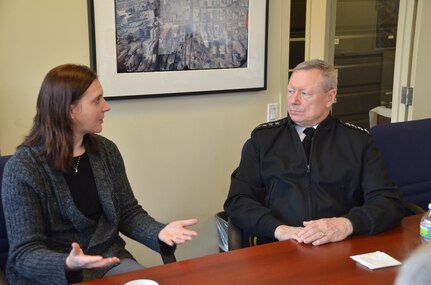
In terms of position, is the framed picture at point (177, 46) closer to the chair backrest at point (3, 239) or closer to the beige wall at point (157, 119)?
the beige wall at point (157, 119)

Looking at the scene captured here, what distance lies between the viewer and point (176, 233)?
1809 millimetres

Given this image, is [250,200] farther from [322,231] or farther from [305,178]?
[322,231]

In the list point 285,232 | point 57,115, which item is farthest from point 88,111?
point 285,232

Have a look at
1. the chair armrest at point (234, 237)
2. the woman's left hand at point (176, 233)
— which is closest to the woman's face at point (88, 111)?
the woman's left hand at point (176, 233)

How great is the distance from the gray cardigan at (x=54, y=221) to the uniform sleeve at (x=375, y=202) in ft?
2.39

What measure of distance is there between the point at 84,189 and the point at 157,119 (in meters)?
0.82

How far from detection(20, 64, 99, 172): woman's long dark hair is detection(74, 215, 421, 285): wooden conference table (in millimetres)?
546

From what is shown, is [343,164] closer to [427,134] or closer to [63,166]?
[427,134]

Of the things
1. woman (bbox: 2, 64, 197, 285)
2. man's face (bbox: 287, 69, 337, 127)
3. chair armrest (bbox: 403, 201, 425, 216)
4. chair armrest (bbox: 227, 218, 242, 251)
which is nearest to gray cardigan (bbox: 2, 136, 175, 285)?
woman (bbox: 2, 64, 197, 285)

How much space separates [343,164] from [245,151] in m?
0.41

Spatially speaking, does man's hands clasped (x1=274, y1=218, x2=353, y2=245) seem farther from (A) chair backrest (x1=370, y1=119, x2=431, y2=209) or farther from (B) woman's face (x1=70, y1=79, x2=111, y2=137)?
(B) woman's face (x1=70, y1=79, x2=111, y2=137)

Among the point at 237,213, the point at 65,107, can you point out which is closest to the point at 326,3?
the point at 237,213

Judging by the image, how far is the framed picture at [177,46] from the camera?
94.4 inches

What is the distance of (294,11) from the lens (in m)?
4.77
